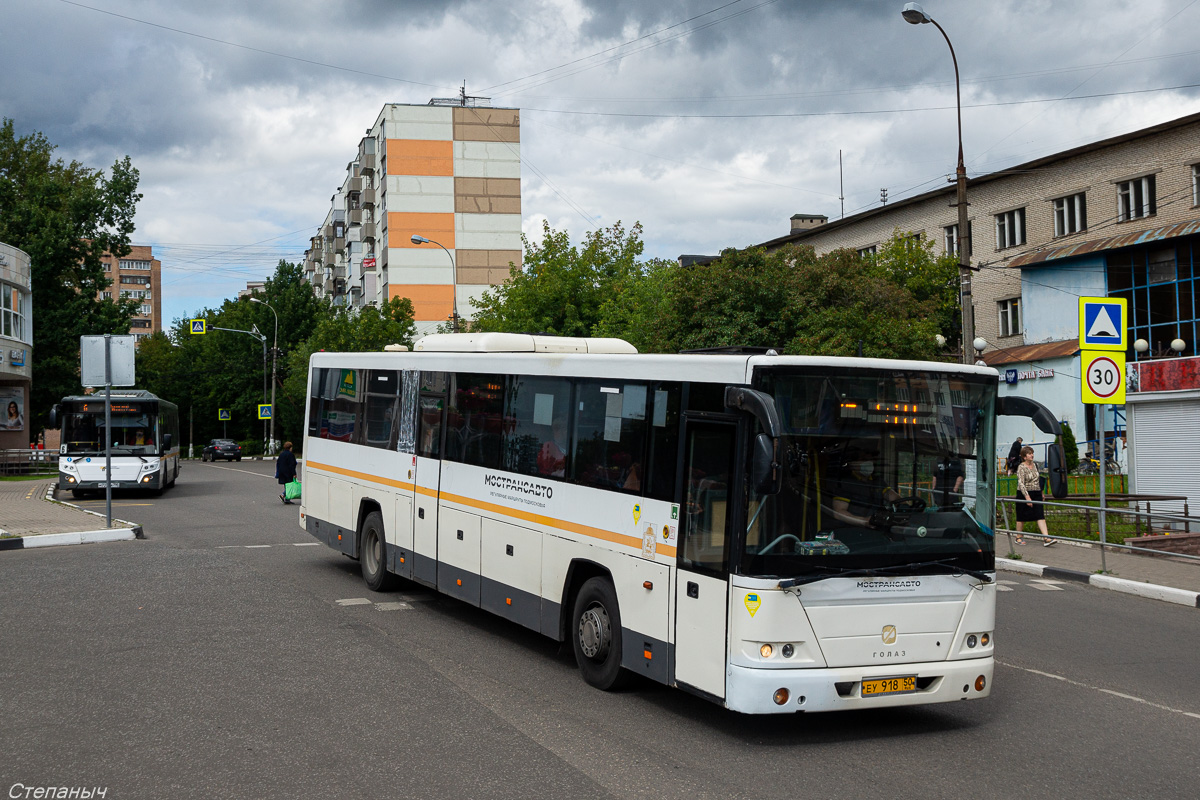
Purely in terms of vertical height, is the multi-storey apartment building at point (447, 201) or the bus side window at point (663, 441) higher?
the multi-storey apartment building at point (447, 201)

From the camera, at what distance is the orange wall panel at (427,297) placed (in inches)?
2830

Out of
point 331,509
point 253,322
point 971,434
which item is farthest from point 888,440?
point 253,322

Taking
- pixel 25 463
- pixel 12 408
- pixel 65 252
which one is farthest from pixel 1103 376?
pixel 65 252

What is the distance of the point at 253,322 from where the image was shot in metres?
82.9

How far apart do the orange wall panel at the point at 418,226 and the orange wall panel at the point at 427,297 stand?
2.87 meters

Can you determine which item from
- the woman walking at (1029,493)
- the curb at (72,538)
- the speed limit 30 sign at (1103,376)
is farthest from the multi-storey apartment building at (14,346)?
the speed limit 30 sign at (1103,376)

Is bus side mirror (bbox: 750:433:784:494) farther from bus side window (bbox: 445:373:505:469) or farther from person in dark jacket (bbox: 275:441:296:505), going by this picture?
person in dark jacket (bbox: 275:441:296:505)

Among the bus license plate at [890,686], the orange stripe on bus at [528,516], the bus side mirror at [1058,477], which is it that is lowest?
the bus license plate at [890,686]

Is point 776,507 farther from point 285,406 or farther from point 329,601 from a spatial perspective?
point 285,406

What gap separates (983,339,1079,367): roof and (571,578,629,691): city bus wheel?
34.2 metres

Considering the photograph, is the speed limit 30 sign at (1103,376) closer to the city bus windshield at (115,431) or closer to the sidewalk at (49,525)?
the sidewalk at (49,525)

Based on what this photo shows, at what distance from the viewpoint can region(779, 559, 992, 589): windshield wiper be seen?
6.64m

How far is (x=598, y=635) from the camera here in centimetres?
820

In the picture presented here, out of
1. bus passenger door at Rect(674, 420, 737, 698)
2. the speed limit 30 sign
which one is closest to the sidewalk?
bus passenger door at Rect(674, 420, 737, 698)
